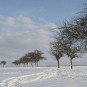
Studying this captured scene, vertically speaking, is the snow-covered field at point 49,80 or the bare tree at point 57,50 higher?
the bare tree at point 57,50

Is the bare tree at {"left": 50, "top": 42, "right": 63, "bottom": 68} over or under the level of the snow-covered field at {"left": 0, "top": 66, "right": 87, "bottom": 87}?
over

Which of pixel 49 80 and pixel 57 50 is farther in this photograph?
pixel 57 50

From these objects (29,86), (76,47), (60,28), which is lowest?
(29,86)

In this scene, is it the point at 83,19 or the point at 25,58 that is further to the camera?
the point at 25,58

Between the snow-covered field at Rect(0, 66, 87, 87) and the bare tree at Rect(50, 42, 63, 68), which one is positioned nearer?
the snow-covered field at Rect(0, 66, 87, 87)

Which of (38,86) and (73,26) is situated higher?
(73,26)

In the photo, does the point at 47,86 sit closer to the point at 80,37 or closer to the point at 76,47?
the point at 80,37

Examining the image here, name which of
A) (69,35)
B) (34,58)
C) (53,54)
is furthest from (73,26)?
(34,58)

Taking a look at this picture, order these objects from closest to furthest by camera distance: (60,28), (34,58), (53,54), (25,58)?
(60,28), (53,54), (34,58), (25,58)

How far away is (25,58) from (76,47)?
A: 71368 millimetres

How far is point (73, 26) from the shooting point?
978 inches

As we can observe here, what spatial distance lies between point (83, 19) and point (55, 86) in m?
9.21

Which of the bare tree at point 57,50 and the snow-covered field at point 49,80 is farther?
the bare tree at point 57,50

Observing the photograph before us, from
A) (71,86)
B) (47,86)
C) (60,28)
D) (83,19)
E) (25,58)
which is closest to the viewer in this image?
(71,86)
